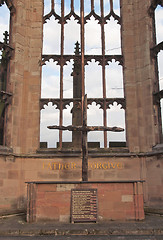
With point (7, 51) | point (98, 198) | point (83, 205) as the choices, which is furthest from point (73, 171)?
point (7, 51)

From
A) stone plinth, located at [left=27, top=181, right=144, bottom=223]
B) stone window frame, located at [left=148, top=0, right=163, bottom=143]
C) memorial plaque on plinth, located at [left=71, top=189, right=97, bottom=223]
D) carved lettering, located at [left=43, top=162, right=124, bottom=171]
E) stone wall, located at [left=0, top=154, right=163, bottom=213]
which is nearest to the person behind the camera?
memorial plaque on plinth, located at [left=71, top=189, right=97, bottom=223]

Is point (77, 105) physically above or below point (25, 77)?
below

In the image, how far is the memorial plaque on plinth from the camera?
28.1 ft

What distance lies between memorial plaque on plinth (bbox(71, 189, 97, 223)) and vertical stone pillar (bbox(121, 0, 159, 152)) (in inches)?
178

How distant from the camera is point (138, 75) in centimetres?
1348

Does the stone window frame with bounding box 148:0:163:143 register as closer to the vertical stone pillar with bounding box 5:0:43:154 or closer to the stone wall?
the stone wall

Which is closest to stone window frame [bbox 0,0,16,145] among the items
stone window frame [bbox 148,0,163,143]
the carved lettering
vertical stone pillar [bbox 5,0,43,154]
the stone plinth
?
vertical stone pillar [bbox 5,0,43,154]

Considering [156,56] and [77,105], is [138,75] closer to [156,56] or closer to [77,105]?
[156,56]

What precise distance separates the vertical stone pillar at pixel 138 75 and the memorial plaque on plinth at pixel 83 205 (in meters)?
4.53

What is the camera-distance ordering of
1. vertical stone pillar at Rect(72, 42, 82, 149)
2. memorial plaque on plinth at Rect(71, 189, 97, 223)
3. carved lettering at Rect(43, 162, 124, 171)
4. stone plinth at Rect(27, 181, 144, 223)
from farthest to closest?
vertical stone pillar at Rect(72, 42, 82, 149) < carved lettering at Rect(43, 162, 124, 171) < stone plinth at Rect(27, 181, 144, 223) < memorial plaque on plinth at Rect(71, 189, 97, 223)

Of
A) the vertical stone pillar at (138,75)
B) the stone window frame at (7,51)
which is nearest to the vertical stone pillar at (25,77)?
the stone window frame at (7,51)

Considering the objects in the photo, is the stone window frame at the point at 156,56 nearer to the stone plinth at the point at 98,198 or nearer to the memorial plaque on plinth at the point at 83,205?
the stone plinth at the point at 98,198

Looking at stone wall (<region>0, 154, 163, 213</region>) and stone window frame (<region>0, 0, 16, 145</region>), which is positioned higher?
stone window frame (<region>0, 0, 16, 145</region>)

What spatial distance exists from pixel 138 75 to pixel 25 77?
565cm
